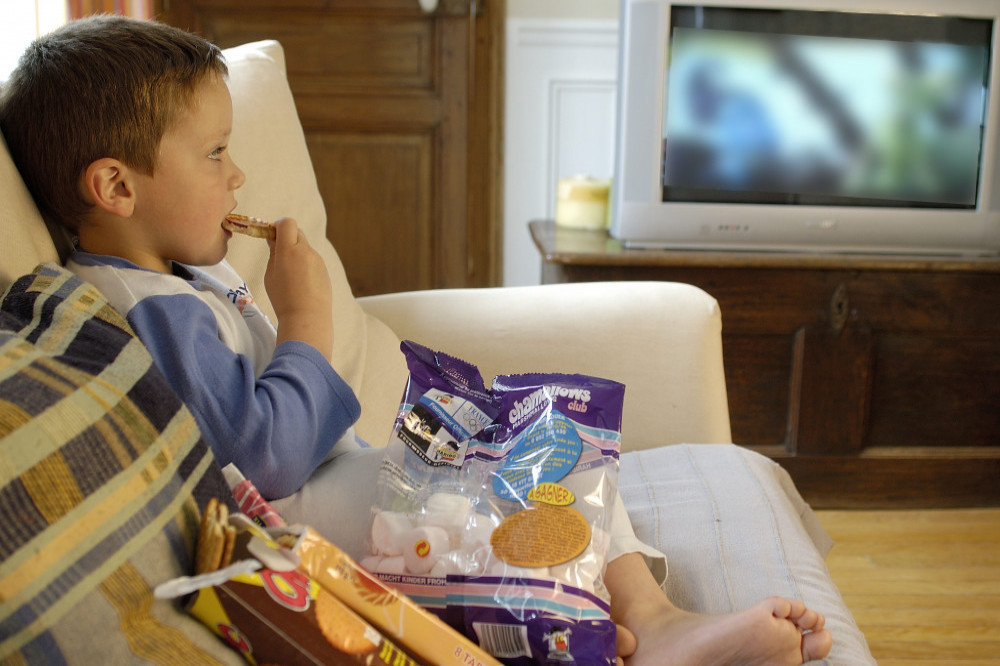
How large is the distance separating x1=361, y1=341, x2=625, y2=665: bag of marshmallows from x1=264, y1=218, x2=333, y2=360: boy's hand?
0.41 feet

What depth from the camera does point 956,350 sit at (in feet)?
6.42

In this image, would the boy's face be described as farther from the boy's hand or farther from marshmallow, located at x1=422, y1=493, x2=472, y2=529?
marshmallow, located at x1=422, y1=493, x2=472, y2=529

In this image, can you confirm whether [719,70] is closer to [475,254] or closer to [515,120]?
[515,120]

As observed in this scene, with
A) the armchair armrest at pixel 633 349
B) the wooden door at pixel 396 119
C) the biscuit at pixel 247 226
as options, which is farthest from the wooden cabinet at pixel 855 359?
the biscuit at pixel 247 226

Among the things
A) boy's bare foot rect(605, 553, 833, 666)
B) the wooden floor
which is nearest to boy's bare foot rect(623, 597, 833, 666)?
boy's bare foot rect(605, 553, 833, 666)

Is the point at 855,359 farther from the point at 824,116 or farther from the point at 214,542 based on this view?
the point at 214,542

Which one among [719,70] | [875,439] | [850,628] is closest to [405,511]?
[850,628]

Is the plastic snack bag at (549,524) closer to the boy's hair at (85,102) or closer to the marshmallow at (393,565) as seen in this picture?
the marshmallow at (393,565)

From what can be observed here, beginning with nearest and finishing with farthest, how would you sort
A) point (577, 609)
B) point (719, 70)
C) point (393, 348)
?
point (577, 609) < point (393, 348) < point (719, 70)

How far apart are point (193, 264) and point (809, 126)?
1429mm

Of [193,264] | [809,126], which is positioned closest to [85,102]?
[193,264]

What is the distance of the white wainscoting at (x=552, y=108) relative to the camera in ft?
8.31

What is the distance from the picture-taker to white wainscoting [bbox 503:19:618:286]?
2.53m

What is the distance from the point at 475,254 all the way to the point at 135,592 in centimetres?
222
